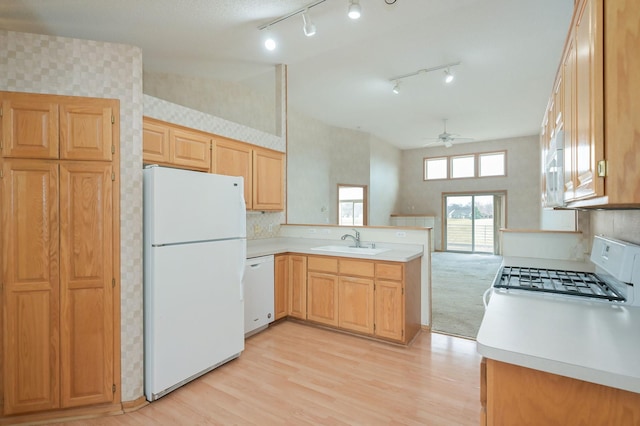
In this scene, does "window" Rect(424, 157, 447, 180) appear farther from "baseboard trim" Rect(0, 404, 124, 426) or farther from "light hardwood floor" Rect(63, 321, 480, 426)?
"baseboard trim" Rect(0, 404, 124, 426)

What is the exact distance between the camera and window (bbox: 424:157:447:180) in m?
10.3

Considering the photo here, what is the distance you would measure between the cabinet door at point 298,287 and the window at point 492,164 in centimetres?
821

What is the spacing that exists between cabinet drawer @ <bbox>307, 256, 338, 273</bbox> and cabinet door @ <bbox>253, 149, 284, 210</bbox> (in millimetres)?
943

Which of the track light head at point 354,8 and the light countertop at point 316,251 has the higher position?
the track light head at point 354,8

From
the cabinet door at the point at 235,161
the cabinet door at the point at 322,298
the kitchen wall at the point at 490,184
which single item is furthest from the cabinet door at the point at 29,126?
the kitchen wall at the point at 490,184

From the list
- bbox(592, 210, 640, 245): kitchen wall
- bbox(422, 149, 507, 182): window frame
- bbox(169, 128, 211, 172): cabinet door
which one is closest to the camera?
bbox(592, 210, 640, 245): kitchen wall

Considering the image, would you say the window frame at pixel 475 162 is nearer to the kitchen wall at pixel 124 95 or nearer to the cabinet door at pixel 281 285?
the cabinet door at pixel 281 285

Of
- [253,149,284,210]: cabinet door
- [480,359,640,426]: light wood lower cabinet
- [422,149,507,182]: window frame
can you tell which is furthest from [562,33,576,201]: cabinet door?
[422,149,507,182]: window frame

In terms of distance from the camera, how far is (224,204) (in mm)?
2654

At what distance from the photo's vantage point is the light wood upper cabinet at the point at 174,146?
274cm

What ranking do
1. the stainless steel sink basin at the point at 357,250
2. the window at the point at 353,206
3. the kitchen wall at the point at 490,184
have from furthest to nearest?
the kitchen wall at the point at 490,184, the window at the point at 353,206, the stainless steel sink basin at the point at 357,250

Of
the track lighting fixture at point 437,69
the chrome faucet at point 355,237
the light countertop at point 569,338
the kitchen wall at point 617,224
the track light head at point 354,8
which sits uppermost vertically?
the track lighting fixture at point 437,69

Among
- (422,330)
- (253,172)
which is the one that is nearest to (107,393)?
(253,172)

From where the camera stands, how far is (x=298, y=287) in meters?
3.64
